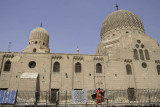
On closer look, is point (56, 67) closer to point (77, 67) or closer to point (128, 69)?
point (77, 67)

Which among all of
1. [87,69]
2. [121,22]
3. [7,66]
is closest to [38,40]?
[7,66]

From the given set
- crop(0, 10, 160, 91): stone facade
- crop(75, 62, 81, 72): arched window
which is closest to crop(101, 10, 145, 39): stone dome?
crop(0, 10, 160, 91): stone facade

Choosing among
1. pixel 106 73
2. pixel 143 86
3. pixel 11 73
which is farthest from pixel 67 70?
pixel 143 86

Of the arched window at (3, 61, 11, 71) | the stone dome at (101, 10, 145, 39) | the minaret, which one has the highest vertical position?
the stone dome at (101, 10, 145, 39)

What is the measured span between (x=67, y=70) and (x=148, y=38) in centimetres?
1386

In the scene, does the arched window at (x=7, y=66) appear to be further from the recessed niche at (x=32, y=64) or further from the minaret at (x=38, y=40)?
the minaret at (x=38, y=40)

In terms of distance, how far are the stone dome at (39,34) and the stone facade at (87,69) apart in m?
7.46

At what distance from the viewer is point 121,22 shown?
27875mm

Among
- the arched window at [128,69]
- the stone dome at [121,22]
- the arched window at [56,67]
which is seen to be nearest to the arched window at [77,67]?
the arched window at [56,67]

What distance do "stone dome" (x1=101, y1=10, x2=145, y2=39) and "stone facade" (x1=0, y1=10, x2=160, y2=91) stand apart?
225 inches

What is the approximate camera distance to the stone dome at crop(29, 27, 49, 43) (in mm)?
27312

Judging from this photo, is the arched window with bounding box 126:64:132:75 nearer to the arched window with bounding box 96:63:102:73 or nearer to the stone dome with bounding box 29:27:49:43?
the arched window with bounding box 96:63:102:73

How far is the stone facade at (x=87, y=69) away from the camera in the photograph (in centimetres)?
1906

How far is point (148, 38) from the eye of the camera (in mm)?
23453
